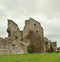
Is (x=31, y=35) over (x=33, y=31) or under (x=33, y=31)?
under

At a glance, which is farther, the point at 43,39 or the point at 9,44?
the point at 43,39

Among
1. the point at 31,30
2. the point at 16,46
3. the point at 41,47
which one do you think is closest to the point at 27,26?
the point at 31,30

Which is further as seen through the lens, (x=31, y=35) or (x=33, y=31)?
(x=33, y=31)

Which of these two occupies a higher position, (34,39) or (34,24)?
(34,24)

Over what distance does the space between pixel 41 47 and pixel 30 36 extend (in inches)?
157

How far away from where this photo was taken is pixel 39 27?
209ft

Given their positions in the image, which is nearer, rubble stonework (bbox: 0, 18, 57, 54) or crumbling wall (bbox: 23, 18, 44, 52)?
rubble stonework (bbox: 0, 18, 57, 54)

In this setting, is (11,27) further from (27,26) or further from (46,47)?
(46,47)

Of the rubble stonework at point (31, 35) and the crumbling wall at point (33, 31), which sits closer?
the rubble stonework at point (31, 35)

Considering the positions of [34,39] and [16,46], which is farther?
[34,39]

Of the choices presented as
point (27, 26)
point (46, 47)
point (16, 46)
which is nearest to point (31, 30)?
point (27, 26)

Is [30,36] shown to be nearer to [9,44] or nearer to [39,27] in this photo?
[39,27]

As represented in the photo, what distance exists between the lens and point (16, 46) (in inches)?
1977

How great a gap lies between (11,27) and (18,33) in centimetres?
275
